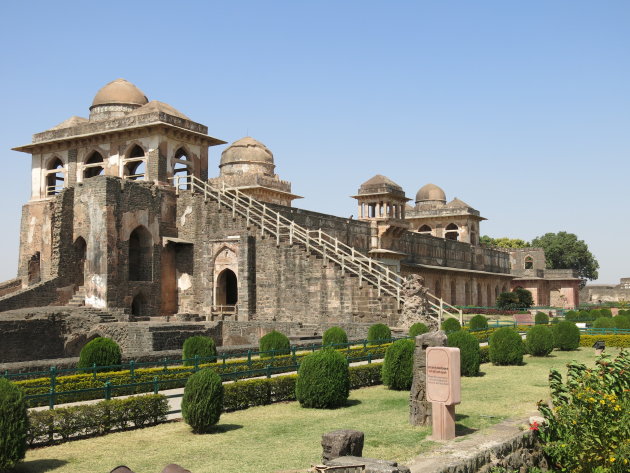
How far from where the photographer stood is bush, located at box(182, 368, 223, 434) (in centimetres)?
1105

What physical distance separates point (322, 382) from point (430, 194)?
51666 millimetres

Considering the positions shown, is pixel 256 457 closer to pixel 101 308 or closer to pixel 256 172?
pixel 101 308

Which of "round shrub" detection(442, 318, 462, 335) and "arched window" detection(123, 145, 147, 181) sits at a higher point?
"arched window" detection(123, 145, 147, 181)

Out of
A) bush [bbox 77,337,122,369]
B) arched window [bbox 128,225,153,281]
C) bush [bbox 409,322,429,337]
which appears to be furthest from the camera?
arched window [bbox 128,225,153,281]

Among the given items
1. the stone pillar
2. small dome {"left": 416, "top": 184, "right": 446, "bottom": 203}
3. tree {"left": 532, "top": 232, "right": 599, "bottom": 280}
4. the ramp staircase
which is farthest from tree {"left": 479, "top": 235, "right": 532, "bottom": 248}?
the stone pillar

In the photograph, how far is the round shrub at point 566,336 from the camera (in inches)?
949

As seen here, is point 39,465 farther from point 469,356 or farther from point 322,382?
point 469,356

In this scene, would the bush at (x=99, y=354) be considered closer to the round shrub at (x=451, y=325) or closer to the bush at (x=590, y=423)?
the bush at (x=590, y=423)

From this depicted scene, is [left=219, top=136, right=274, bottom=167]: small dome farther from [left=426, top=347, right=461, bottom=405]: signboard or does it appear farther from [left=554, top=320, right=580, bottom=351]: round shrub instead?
[left=426, top=347, right=461, bottom=405]: signboard

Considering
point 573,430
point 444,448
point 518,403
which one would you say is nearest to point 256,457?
point 444,448

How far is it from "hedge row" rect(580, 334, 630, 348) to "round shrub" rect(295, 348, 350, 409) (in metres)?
14.8

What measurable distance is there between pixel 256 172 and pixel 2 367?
3304 cm

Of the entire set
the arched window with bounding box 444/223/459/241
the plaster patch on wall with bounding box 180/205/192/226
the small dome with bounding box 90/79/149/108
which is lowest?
the plaster patch on wall with bounding box 180/205/192/226

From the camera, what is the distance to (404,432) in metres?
10.7
